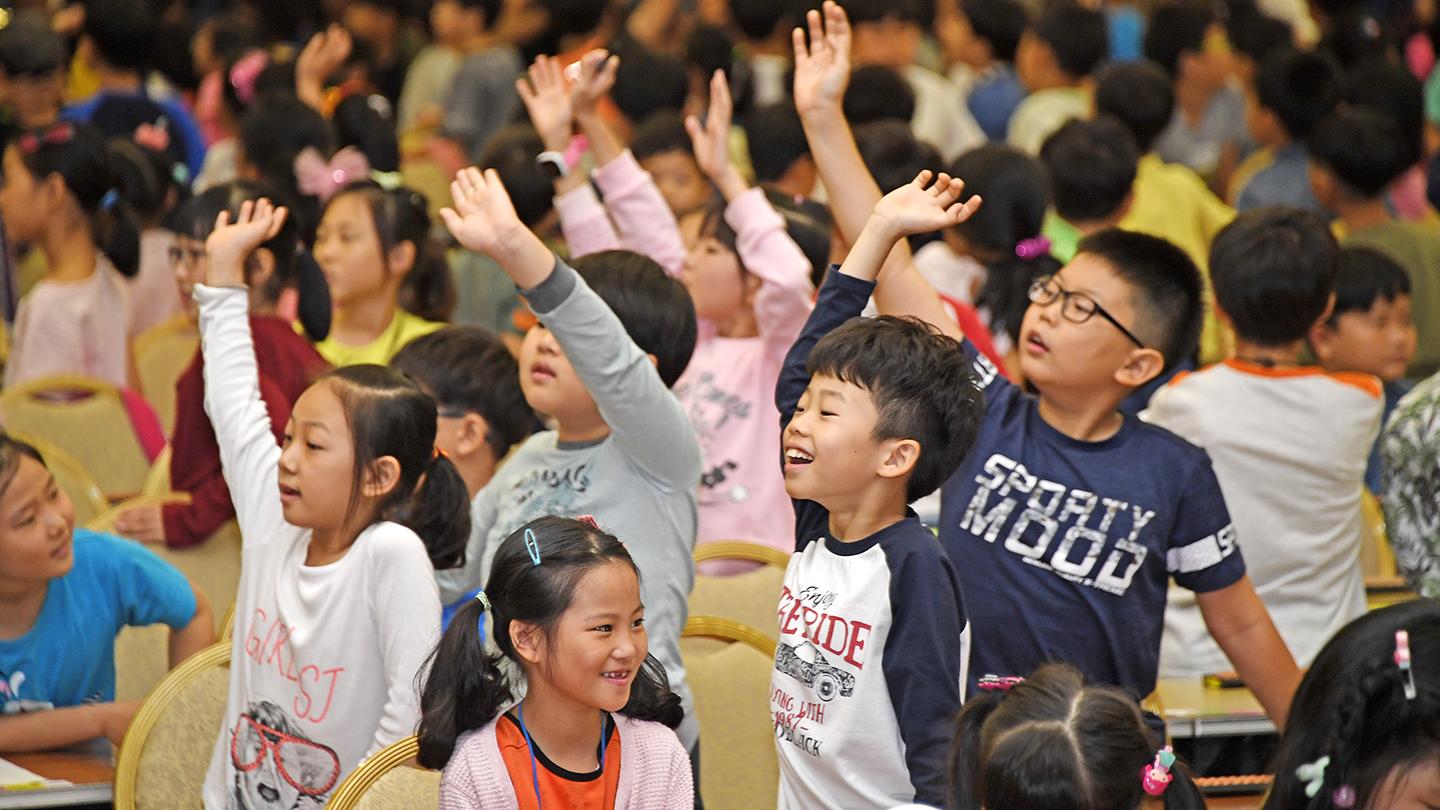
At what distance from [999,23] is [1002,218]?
3460 mm

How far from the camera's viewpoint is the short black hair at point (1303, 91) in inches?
217

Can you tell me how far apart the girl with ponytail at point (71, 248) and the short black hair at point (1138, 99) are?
3571 millimetres

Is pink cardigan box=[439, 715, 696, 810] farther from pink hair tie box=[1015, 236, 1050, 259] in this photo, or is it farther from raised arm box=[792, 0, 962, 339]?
pink hair tie box=[1015, 236, 1050, 259]

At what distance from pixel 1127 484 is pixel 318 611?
124cm

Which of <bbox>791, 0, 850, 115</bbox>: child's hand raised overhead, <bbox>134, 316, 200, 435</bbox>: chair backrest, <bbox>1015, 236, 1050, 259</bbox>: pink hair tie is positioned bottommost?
<bbox>134, 316, 200, 435</bbox>: chair backrest

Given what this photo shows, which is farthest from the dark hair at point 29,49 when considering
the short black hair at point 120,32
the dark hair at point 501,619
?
the dark hair at point 501,619

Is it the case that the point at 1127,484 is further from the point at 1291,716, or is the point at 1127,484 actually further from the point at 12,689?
the point at 12,689

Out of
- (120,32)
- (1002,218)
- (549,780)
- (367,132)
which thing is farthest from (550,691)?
(120,32)

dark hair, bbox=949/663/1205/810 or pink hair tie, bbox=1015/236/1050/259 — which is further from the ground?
dark hair, bbox=949/663/1205/810

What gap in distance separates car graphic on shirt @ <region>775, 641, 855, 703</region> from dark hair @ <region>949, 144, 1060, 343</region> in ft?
6.21

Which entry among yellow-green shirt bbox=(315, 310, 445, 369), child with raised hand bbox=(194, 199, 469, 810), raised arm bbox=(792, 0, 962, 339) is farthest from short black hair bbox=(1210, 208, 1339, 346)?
yellow-green shirt bbox=(315, 310, 445, 369)

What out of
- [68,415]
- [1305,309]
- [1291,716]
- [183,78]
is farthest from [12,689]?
[183,78]

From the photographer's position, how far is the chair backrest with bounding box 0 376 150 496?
142 inches

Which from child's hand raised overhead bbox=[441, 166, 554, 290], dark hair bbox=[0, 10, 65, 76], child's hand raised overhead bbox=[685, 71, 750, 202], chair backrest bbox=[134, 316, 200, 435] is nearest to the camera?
child's hand raised overhead bbox=[441, 166, 554, 290]
